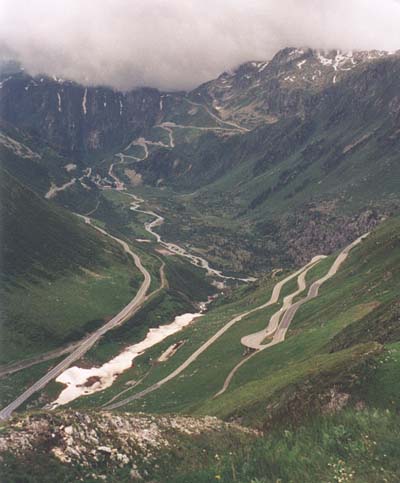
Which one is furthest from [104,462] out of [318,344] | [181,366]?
[181,366]

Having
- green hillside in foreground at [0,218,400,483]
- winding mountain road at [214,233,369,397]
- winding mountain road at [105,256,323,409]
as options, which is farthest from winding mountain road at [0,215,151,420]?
green hillside in foreground at [0,218,400,483]

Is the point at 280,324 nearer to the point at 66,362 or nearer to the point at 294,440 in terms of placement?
the point at 66,362

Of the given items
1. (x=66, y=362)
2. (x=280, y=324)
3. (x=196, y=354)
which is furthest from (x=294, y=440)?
(x=66, y=362)

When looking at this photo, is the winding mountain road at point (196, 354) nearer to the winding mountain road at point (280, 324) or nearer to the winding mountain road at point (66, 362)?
the winding mountain road at point (280, 324)

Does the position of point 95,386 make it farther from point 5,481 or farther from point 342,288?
point 5,481

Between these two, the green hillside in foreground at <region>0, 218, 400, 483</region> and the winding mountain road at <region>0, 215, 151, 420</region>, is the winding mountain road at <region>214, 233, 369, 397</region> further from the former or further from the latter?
the winding mountain road at <region>0, 215, 151, 420</region>

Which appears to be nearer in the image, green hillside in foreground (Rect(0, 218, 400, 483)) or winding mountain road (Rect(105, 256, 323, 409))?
green hillside in foreground (Rect(0, 218, 400, 483))

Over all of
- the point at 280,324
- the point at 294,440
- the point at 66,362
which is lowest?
the point at 280,324

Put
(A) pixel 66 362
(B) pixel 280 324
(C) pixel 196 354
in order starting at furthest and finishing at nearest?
(A) pixel 66 362 < (C) pixel 196 354 < (B) pixel 280 324

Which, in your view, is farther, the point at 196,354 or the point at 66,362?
the point at 66,362

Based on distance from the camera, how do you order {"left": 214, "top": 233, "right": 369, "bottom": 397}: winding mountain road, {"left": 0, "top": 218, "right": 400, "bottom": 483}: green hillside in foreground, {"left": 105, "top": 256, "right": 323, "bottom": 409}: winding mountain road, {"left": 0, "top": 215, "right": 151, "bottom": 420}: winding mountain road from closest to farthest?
{"left": 0, "top": 218, "right": 400, "bottom": 483}: green hillside in foreground, {"left": 214, "top": 233, "right": 369, "bottom": 397}: winding mountain road, {"left": 105, "top": 256, "right": 323, "bottom": 409}: winding mountain road, {"left": 0, "top": 215, "right": 151, "bottom": 420}: winding mountain road

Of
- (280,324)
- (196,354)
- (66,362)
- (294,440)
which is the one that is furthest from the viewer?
(66,362)
